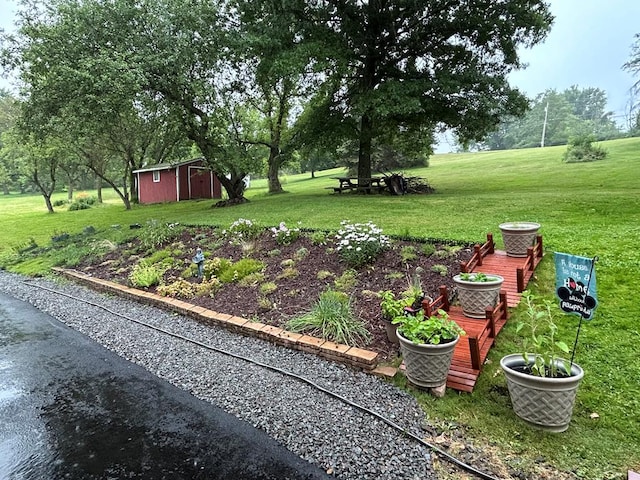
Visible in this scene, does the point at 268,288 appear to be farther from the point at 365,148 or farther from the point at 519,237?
the point at 365,148

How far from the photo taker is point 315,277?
17.9 feet

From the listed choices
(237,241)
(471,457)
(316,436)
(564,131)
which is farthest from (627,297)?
(564,131)

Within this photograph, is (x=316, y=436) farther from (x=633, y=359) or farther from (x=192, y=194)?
(x=192, y=194)

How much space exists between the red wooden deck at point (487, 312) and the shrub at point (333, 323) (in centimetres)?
85

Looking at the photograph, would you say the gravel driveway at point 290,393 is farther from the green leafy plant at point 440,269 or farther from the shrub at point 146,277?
the green leafy plant at point 440,269

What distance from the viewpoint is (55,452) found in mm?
2654

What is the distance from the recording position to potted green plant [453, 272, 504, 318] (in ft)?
12.6

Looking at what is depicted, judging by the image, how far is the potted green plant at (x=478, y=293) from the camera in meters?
3.83

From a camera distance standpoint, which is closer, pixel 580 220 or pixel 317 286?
pixel 317 286

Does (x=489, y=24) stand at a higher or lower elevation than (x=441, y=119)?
higher

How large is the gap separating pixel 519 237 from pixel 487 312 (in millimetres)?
2076

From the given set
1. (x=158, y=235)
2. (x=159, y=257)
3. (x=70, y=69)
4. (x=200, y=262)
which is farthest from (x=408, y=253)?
(x=70, y=69)

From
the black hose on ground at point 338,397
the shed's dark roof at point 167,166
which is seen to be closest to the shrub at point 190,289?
the black hose on ground at point 338,397

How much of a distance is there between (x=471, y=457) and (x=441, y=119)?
13246 millimetres
